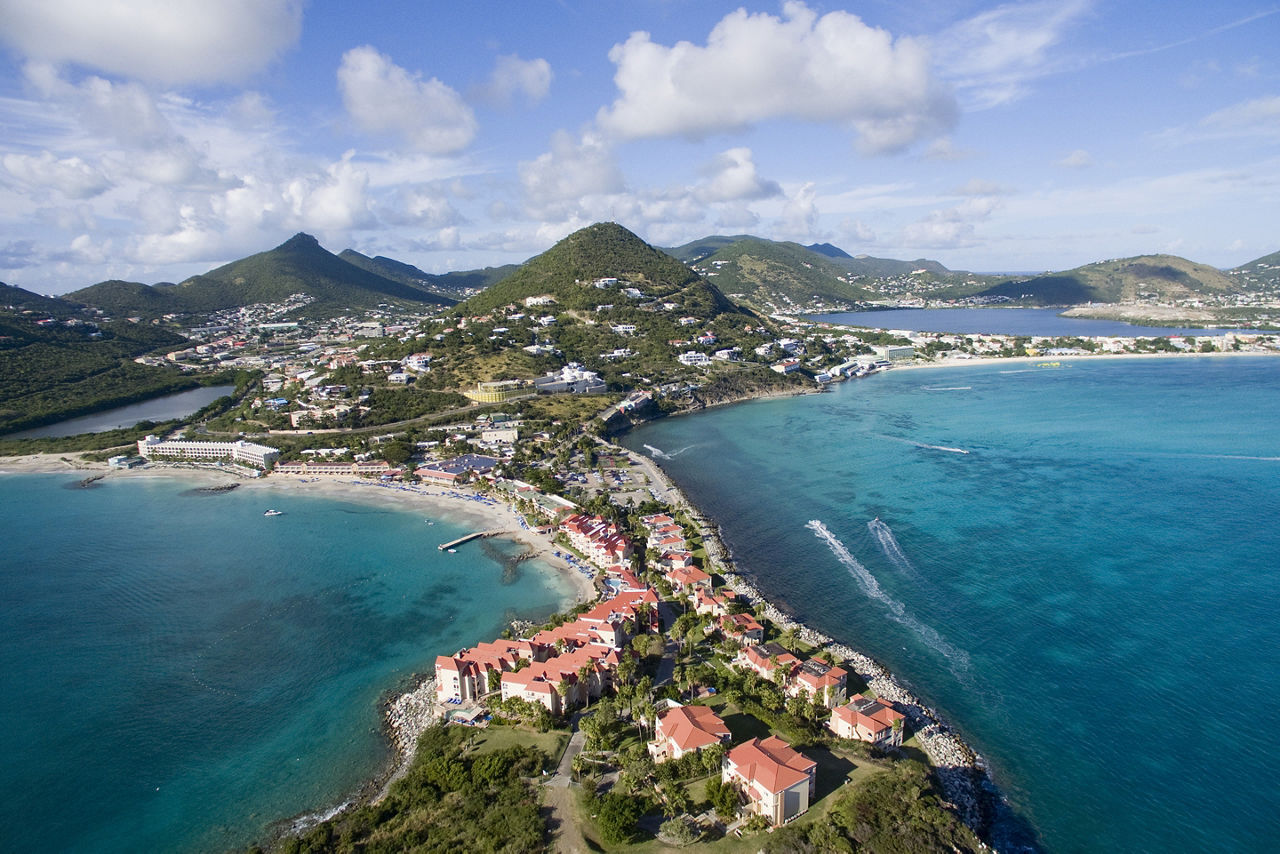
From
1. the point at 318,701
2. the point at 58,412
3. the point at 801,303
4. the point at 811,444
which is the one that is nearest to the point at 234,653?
the point at 318,701

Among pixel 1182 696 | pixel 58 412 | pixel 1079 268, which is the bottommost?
pixel 1182 696

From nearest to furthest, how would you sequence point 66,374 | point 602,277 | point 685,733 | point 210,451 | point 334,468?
1. point 685,733
2. point 334,468
3. point 210,451
4. point 66,374
5. point 602,277

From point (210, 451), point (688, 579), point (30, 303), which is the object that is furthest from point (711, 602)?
point (30, 303)

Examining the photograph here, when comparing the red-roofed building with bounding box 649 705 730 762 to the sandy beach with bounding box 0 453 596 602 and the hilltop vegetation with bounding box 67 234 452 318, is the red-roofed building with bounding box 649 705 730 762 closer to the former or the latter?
the sandy beach with bounding box 0 453 596 602

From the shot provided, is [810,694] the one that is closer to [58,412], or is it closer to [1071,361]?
[58,412]

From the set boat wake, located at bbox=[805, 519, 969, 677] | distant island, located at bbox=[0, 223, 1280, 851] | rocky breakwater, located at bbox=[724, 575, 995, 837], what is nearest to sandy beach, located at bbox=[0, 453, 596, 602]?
distant island, located at bbox=[0, 223, 1280, 851]

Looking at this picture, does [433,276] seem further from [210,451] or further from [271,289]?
[210,451]
